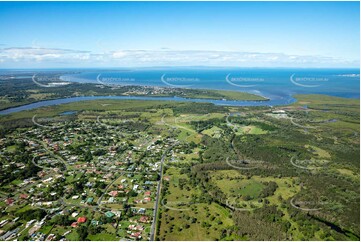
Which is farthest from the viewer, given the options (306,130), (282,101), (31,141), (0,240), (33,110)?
(282,101)

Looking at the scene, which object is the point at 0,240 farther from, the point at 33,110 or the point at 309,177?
the point at 33,110

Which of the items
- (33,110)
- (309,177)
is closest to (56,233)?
(309,177)

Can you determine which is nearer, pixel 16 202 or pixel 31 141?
pixel 16 202

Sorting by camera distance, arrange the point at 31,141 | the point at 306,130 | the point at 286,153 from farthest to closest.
→ the point at 306,130 < the point at 31,141 < the point at 286,153

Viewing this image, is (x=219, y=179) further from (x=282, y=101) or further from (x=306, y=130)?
(x=282, y=101)

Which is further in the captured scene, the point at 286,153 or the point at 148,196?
the point at 286,153

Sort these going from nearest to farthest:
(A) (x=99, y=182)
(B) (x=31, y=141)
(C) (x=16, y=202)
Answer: (C) (x=16, y=202)
(A) (x=99, y=182)
(B) (x=31, y=141)

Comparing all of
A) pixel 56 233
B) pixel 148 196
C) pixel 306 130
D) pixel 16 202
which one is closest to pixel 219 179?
pixel 148 196

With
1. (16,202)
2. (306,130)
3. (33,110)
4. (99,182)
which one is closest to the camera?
(16,202)
